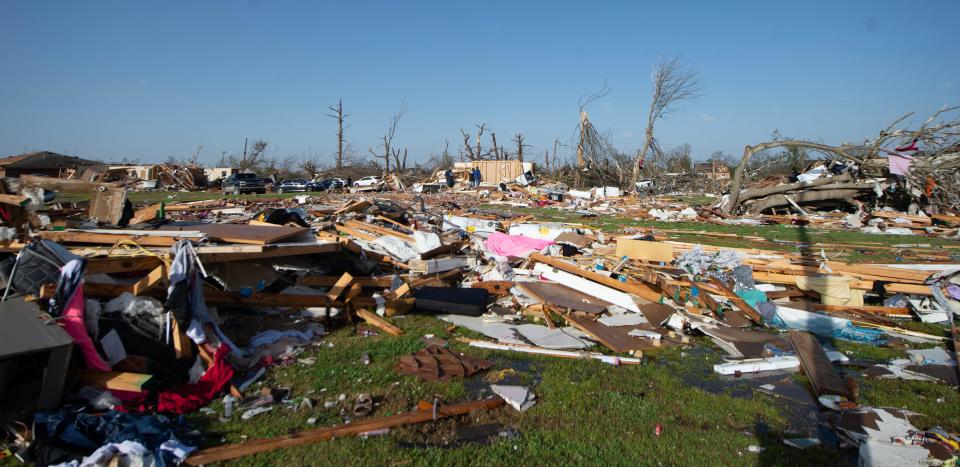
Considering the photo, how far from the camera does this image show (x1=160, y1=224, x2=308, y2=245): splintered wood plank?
20.7 feet

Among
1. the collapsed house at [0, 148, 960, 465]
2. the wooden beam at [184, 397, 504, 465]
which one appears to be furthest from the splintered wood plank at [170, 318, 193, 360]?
the wooden beam at [184, 397, 504, 465]

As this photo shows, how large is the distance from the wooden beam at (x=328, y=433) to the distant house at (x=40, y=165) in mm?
43700

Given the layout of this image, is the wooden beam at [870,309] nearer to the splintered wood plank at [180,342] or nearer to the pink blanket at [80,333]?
the splintered wood plank at [180,342]

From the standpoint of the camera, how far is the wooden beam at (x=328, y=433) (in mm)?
3133

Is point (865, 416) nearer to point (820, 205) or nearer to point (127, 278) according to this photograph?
point (127, 278)

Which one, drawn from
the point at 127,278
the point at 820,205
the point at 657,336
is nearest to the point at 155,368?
the point at 127,278

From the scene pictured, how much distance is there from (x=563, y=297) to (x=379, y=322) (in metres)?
2.47

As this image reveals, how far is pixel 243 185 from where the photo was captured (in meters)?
31.5

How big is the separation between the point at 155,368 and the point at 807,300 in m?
7.71

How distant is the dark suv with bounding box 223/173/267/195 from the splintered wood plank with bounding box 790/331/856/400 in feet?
101

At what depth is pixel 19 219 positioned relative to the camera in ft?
20.8

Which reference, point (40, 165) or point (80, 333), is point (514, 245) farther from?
point (40, 165)

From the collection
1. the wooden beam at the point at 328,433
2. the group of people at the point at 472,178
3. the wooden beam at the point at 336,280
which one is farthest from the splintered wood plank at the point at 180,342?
the group of people at the point at 472,178

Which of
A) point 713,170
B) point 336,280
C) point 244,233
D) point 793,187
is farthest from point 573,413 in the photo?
point 713,170
